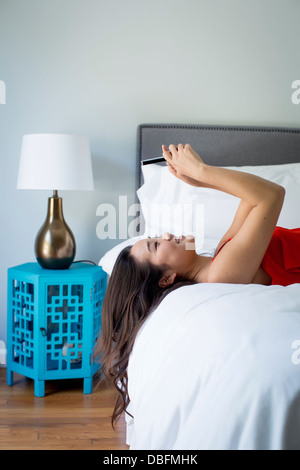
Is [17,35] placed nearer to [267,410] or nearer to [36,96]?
[36,96]

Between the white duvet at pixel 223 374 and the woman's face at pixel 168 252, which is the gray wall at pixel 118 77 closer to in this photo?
the woman's face at pixel 168 252

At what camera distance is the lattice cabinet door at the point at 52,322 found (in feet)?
7.76

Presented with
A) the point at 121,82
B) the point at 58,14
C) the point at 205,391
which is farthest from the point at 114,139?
the point at 205,391

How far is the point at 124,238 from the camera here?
9.52ft

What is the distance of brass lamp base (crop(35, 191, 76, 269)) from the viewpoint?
2465 mm

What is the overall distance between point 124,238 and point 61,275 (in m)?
0.62

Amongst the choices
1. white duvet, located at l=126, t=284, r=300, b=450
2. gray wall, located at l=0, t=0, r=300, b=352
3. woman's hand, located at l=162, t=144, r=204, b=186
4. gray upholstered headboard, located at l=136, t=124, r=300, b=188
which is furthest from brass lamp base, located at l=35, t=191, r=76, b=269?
white duvet, located at l=126, t=284, r=300, b=450

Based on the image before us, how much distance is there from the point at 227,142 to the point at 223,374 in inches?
81.2

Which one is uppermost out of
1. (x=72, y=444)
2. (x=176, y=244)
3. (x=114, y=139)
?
(x=114, y=139)

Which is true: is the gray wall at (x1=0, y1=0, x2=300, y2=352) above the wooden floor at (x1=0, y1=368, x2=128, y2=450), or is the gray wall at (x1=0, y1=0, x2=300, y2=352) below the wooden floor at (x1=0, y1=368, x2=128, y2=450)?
above

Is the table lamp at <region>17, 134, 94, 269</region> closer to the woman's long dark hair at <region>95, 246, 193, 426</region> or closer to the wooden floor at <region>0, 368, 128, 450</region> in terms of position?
the wooden floor at <region>0, 368, 128, 450</region>

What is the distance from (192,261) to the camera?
1.76m

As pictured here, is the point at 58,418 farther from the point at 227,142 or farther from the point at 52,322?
the point at 227,142

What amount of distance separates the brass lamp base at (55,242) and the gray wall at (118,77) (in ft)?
1.09
